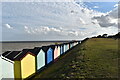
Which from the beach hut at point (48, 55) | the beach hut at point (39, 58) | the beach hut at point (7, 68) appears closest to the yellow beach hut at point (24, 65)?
the beach hut at point (7, 68)

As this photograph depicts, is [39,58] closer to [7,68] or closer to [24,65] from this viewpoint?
[24,65]

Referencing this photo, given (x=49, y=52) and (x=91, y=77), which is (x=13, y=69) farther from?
(x=49, y=52)

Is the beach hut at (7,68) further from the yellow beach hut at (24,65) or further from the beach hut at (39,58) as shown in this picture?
the beach hut at (39,58)

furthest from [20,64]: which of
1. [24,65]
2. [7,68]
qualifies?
[7,68]

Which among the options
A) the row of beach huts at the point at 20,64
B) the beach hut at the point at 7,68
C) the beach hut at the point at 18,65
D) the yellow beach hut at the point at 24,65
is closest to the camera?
the beach hut at the point at 7,68

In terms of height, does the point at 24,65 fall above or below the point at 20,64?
below

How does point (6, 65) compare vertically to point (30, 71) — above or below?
above

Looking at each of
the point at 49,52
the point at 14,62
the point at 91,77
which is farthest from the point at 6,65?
the point at 49,52

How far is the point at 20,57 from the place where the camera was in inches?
689

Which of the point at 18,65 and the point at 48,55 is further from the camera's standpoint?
the point at 48,55

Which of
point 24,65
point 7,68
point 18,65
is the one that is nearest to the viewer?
point 7,68

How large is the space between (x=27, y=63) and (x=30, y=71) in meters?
1.50

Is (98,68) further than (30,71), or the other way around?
(30,71)

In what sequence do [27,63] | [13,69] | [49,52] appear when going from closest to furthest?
1. [13,69]
2. [27,63]
3. [49,52]
